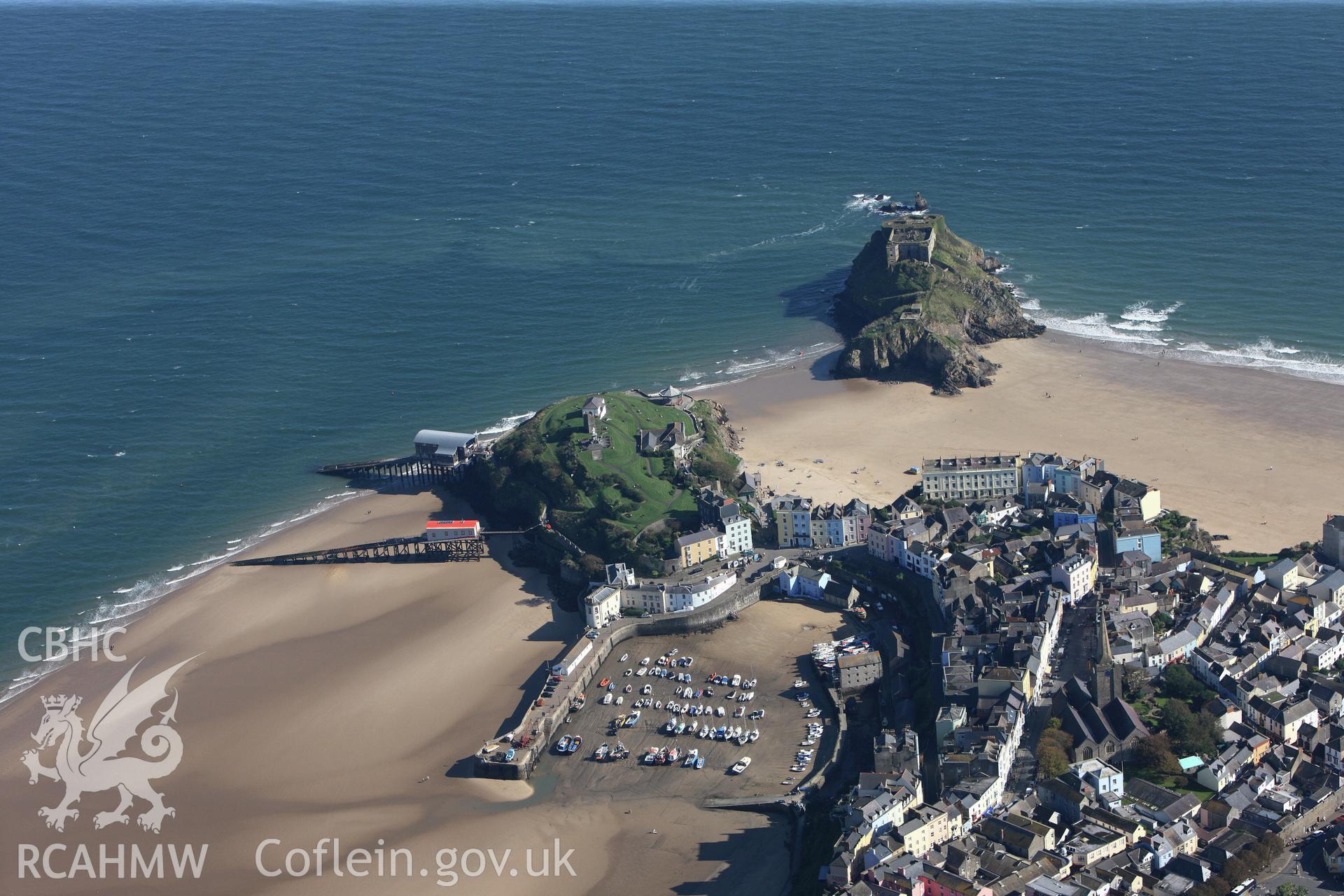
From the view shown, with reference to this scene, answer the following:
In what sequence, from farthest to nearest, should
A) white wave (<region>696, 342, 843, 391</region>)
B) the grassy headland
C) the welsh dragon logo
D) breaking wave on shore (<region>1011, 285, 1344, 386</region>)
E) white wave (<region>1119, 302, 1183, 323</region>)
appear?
white wave (<region>1119, 302, 1183, 323</region>)
white wave (<region>696, 342, 843, 391</region>)
breaking wave on shore (<region>1011, 285, 1344, 386</region>)
the grassy headland
the welsh dragon logo

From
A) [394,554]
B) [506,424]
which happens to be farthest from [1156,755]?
[506,424]

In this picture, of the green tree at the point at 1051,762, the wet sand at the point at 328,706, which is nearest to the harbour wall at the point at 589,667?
the wet sand at the point at 328,706

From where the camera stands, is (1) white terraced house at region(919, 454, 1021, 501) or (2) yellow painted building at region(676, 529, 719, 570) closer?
(2) yellow painted building at region(676, 529, 719, 570)

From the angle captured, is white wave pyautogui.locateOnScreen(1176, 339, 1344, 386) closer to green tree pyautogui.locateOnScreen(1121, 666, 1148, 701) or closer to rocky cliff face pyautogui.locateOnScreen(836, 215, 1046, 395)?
rocky cliff face pyautogui.locateOnScreen(836, 215, 1046, 395)

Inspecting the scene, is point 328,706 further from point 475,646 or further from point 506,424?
point 506,424

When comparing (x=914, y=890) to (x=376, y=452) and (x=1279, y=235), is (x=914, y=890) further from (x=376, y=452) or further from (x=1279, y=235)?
(x=1279, y=235)

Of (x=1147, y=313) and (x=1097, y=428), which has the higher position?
(x=1147, y=313)

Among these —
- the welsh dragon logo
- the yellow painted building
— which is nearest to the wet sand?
the welsh dragon logo

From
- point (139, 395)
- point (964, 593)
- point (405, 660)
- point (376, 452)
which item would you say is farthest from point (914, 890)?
point (139, 395)
